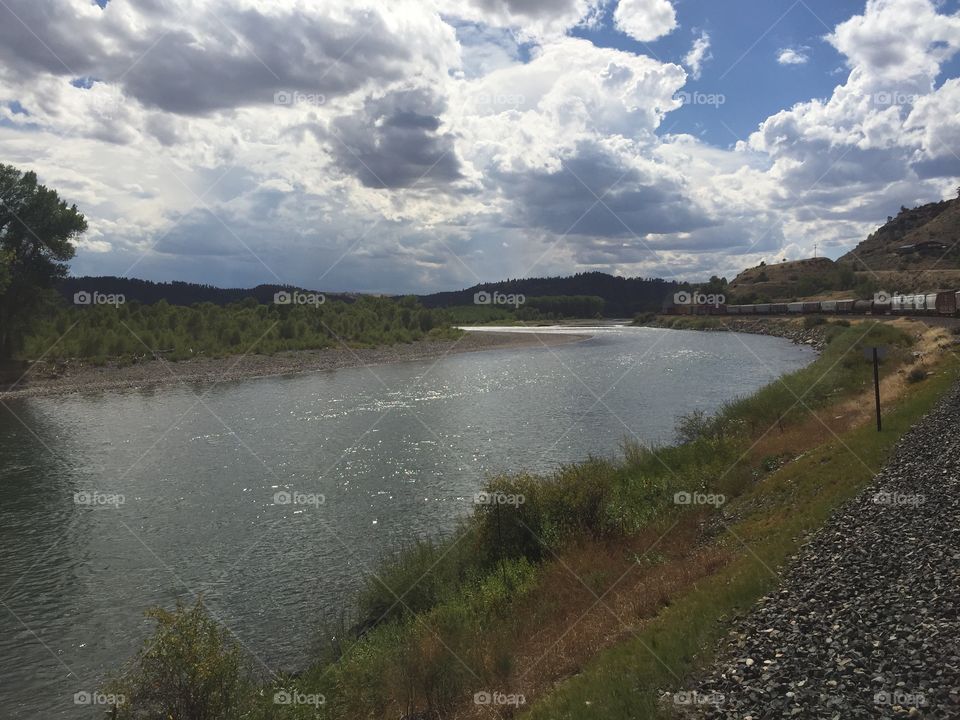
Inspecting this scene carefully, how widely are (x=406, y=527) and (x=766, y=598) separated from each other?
53.9 ft

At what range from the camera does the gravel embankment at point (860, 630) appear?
28.8 ft

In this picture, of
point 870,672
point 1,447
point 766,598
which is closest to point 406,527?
point 766,598

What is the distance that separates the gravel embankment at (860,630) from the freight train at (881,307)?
268 feet

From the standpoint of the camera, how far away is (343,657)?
15.9m

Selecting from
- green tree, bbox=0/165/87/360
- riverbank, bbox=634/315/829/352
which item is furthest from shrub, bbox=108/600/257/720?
riverbank, bbox=634/315/829/352

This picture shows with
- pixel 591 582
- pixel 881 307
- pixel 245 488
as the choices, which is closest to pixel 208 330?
pixel 245 488

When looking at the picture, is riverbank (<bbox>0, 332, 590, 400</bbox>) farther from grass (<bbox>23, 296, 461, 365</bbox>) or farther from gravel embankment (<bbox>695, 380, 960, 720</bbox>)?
gravel embankment (<bbox>695, 380, 960, 720</bbox>)

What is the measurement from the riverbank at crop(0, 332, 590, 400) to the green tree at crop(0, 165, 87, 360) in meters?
7.39

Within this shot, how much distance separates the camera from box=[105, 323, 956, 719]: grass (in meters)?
12.7

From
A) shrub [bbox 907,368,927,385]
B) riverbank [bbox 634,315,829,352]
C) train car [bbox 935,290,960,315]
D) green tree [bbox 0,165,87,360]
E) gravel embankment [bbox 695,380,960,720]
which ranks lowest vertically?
gravel embankment [bbox 695,380,960,720]

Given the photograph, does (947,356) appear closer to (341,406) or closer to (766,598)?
(766,598)

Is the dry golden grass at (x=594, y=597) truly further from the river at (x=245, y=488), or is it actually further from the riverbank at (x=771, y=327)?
the riverbank at (x=771, y=327)

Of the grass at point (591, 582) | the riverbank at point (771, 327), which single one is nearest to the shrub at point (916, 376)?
the grass at point (591, 582)

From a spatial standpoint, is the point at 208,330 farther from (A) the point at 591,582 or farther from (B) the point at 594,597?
(B) the point at 594,597
